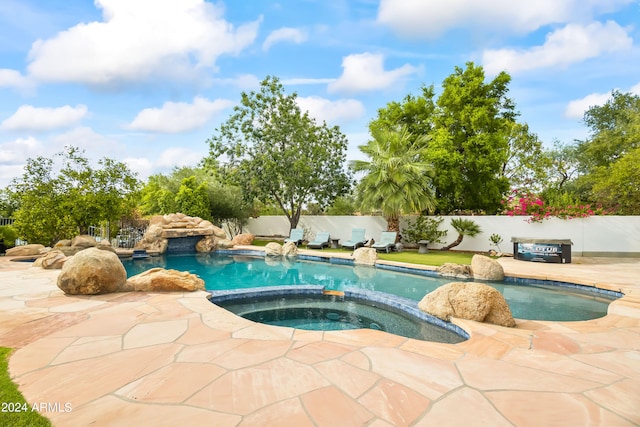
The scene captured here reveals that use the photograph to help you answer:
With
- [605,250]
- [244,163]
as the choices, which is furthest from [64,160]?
[605,250]

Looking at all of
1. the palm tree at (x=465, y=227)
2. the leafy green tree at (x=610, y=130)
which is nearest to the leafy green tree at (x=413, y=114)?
the palm tree at (x=465, y=227)

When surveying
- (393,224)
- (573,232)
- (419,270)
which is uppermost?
(393,224)

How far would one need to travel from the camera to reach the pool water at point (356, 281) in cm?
582

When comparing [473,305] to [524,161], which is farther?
[524,161]

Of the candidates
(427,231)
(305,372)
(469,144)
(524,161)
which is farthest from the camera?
(524,161)

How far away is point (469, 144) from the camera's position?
1543 centimetres

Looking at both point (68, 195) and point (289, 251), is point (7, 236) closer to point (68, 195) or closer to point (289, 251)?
point (68, 195)

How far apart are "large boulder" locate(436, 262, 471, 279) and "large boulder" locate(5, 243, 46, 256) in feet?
42.4

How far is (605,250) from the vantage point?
11.3 meters

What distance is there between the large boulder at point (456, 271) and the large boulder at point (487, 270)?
0.17 metres

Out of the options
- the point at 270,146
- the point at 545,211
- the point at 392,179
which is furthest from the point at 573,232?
the point at 270,146

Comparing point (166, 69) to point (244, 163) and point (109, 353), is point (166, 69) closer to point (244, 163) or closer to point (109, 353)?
point (244, 163)

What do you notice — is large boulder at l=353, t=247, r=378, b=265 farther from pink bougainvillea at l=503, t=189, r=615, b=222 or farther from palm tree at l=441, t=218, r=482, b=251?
pink bougainvillea at l=503, t=189, r=615, b=222

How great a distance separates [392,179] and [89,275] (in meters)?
11.0
